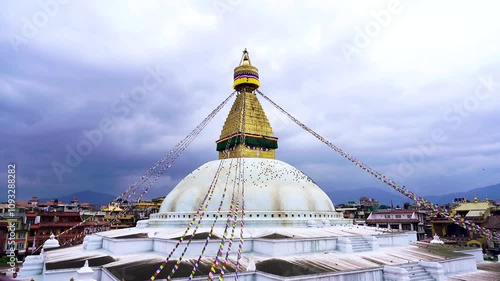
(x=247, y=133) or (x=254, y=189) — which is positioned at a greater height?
(x=247, y=133)

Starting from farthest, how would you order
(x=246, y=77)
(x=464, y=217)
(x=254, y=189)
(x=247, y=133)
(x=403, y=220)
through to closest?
(x=403, y=220)
(x=464, y=217)
(x=246, y=77)
(x=247, y=133)
(x=254, y=189)

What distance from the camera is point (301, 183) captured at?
1623 cm

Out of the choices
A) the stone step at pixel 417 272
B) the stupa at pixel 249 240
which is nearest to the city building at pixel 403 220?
the stupa at pixel 249 240

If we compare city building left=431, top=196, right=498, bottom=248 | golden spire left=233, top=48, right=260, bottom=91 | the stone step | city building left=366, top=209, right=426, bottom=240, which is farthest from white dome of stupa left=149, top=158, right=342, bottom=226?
city building left=431, top=196, right=498, bottom=248

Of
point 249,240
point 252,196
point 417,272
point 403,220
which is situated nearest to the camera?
point 417,272

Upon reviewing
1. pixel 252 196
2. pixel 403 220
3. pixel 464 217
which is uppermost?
pixel 252 196

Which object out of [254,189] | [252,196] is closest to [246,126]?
[254,189]

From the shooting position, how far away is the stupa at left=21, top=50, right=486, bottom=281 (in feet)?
32.1

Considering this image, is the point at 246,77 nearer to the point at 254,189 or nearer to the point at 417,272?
the point at 254,189

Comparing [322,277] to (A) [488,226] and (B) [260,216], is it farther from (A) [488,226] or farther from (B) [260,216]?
(A) [488,226]

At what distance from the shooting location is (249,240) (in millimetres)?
12172

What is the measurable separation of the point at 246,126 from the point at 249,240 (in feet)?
25.5

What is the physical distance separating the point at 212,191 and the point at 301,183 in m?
4.68

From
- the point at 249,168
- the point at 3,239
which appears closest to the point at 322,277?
the point at 249,168
